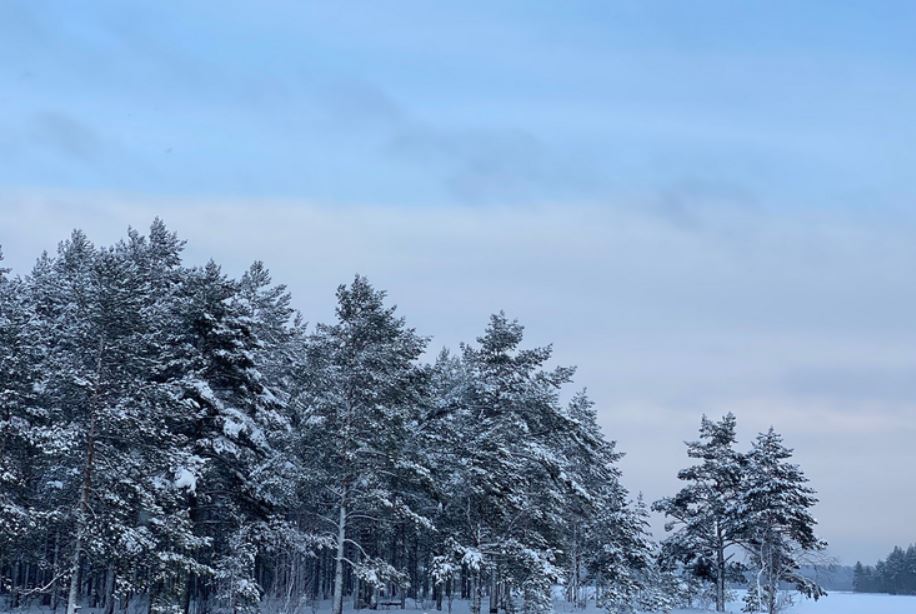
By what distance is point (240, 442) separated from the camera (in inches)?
1347

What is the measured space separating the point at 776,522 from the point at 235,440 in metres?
42.7

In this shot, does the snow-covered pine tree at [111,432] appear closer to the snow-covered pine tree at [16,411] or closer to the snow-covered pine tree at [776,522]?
the snow-covered pine tree at [16,411]

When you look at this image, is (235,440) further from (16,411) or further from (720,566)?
(720,566)

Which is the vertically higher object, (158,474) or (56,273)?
(56,273)

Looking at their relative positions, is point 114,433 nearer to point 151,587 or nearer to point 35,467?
point 151,587

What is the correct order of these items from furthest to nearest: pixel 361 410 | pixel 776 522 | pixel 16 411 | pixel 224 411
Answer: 1. pixel 776 522
2. pixel 361 410
3. pixel 224 411
4. pixel 16 411

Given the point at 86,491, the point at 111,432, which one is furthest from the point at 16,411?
the point at 86,491

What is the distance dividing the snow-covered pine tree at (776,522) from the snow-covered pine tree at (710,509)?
2.38 metres

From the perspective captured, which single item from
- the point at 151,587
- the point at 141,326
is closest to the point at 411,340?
the point at 141,326

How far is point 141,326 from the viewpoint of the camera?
32.6 m

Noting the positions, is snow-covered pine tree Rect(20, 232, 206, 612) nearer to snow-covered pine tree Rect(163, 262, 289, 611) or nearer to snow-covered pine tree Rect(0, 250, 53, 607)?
snow-covered pine tree Rect(0, 250, 53, 607)

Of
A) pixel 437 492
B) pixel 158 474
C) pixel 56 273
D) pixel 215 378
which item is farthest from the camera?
pixel 56 273

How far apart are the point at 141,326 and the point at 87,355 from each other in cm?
222

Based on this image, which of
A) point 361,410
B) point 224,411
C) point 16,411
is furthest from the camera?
point 361,410
